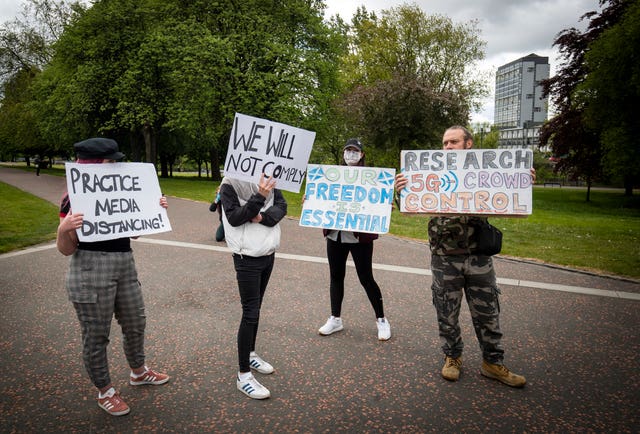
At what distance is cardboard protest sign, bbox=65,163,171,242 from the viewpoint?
2955 mm

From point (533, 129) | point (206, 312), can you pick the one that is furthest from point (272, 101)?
point (533, 129)

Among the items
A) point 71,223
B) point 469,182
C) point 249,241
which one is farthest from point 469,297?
point 71,223

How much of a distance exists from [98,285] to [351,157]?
2.67 meters

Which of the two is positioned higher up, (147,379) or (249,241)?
(249,241)

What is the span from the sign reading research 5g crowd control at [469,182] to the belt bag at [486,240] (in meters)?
0.14

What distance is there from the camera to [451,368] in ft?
11.8

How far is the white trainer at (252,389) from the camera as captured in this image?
3232 mm

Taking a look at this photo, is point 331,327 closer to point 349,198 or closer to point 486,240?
point 349,198

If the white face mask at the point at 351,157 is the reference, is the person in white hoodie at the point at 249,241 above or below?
below

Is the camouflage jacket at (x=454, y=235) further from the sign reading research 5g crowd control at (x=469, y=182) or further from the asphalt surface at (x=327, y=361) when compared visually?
the asphalt surface at (x=327, y=361)

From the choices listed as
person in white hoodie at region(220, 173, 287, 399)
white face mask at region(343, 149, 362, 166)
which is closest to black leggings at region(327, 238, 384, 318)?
white face mask at region(343, 149, 362, 166)

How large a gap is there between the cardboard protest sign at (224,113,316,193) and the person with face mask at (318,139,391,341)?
92cm

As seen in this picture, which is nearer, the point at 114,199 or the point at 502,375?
the point at 114,199

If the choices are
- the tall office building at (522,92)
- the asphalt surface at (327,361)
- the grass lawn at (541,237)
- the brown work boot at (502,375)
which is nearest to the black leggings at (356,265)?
the asphalt surface at (327,361)
